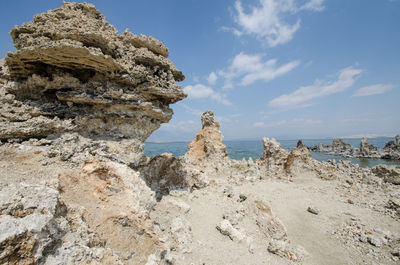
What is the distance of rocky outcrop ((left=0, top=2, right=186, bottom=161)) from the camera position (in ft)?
16.3

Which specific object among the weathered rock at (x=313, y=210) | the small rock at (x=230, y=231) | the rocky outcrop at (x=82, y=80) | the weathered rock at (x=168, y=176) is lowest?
the weathered rock at (x=313, y=210)

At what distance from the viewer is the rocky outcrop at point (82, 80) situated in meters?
4.96

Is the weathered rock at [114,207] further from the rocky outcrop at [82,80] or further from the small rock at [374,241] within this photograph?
the small rock at [374,241]

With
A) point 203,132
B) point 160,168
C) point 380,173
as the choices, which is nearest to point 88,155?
point 160,168

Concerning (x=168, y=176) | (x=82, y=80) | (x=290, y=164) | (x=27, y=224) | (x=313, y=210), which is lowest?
(x=313, y=210)

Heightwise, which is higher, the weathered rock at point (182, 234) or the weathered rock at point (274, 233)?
the weathered rock at point (182, 234)

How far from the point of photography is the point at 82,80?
20.1 feet

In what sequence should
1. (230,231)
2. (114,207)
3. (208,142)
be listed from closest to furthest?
(114,207)
(230,231)
(208,142)

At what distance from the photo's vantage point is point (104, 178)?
4758 mm

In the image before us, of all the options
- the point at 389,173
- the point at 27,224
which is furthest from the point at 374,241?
the point at 389,173

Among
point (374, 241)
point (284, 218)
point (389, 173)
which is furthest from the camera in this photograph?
point (389, 173)

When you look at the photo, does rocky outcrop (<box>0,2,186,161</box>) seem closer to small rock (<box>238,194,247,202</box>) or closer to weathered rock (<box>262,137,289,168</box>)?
small rock (<box>238,194,247,202</box>)

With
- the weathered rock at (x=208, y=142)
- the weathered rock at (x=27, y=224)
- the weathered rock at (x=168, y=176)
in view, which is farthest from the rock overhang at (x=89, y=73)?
the weathered rock at (x=208, y=142)

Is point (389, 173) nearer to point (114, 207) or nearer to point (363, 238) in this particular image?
point (363, 238)
